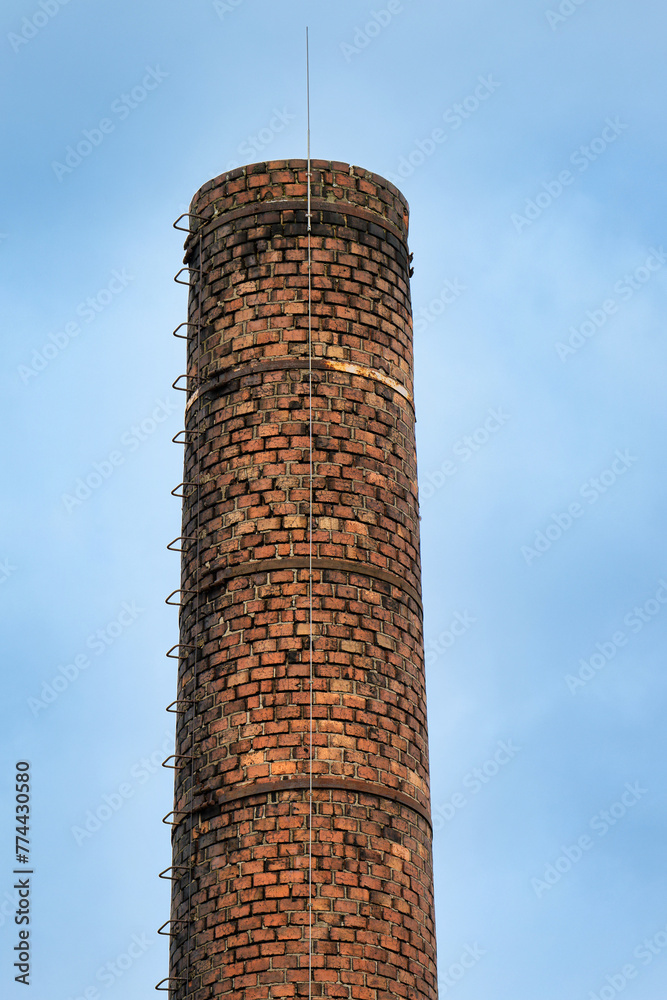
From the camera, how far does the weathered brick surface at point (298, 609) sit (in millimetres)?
14117

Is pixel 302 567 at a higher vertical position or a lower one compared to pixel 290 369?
lower

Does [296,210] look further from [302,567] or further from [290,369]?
[302,567]

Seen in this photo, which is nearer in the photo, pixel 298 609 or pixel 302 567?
pixel 298 609

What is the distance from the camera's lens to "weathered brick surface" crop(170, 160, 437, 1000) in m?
14.1

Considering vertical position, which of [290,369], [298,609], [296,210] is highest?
[296,210]

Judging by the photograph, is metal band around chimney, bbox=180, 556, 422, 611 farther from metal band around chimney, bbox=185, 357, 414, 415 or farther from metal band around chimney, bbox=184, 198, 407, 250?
metal band around chimney, bbox=184, 198, 407, 250

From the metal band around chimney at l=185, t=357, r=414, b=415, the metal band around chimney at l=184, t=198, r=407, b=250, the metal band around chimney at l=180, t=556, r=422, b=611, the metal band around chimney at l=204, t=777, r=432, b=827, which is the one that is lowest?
the metal band around chimney at l=204, t=777, r=432, b=827

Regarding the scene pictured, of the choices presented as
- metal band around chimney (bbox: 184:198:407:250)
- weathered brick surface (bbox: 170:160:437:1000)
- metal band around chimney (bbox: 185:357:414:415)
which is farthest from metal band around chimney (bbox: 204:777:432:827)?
metal band around chimney (bbox: 184:198:407:250)

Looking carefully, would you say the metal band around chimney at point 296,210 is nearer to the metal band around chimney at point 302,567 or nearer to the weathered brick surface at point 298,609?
the weathered brick surface at point 298,609

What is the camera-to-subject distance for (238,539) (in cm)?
1536

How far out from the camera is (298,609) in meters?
14.9

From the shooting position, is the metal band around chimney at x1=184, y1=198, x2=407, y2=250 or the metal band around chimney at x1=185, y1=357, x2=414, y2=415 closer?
the metal band around chimney at x1=185, y1=357, x2=414, y2=415

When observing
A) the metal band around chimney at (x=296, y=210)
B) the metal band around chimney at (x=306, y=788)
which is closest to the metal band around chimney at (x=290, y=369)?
the metal band around chimney at (x=296, y=210)

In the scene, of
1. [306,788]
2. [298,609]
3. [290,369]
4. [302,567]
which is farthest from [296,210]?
[306,788]
